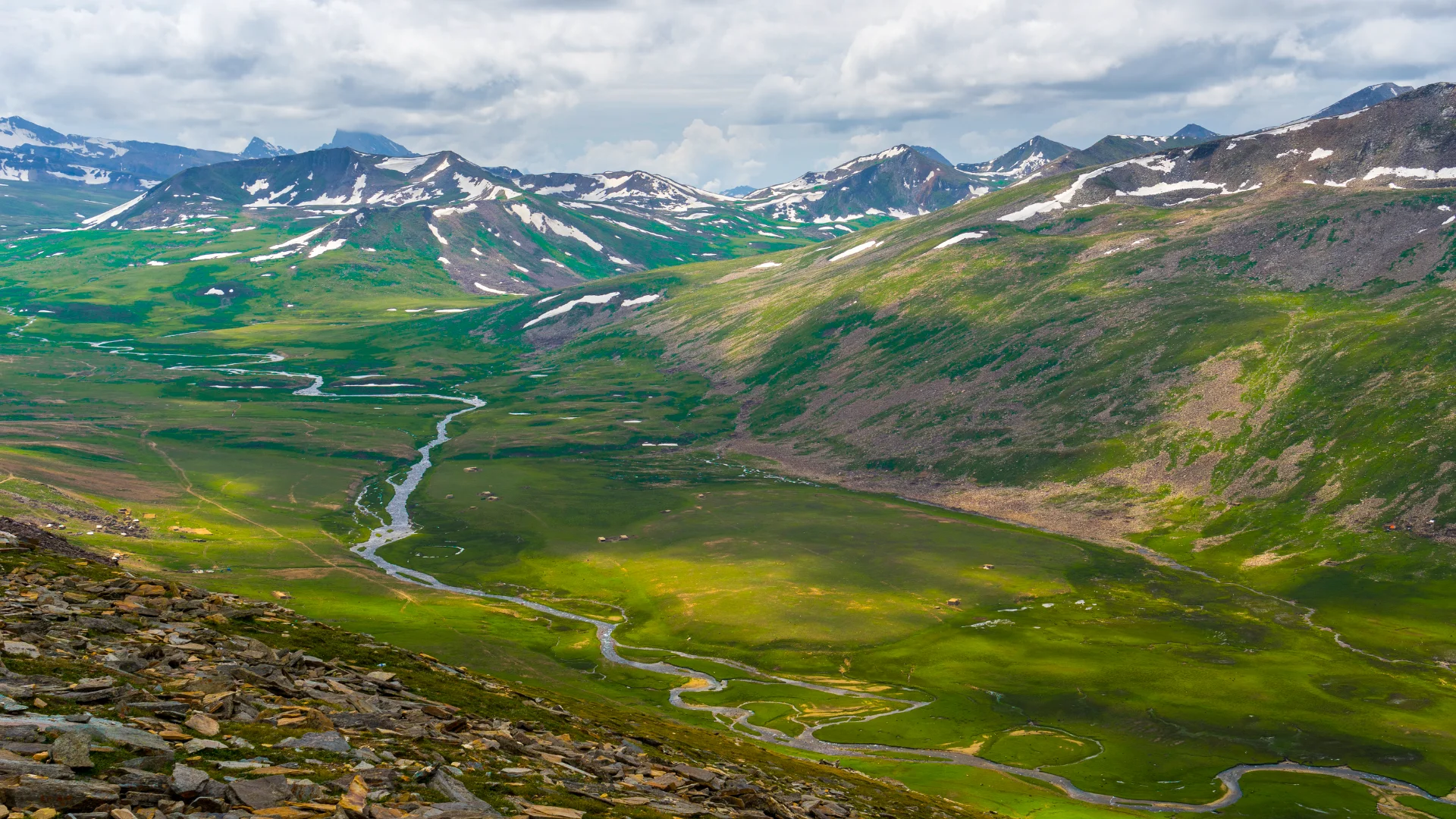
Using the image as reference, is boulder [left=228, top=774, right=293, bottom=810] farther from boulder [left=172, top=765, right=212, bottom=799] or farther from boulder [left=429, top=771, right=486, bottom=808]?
boulder [left=429, top=771, right=486, bottom=808]

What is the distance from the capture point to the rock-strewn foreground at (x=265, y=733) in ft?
80.2

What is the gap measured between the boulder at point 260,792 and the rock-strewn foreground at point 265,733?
2.1 inches

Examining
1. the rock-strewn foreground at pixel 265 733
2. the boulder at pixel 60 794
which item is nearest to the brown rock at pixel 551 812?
the rock-strewn foreground at pixel 265 733

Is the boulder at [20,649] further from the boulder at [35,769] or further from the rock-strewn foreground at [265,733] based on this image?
the boulder at [35,769]

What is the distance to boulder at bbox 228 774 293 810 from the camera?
24.5 m

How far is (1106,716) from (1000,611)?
4021 centimetres

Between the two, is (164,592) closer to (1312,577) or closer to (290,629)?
(290,629)

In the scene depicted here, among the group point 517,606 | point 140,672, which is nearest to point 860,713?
point 517,606

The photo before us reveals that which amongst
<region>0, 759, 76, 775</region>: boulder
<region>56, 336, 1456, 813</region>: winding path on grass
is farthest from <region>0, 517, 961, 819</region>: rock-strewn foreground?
<region>56, 336, 1456, 813</region>: winding path on grass

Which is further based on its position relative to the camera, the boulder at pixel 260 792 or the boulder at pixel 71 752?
the boulder at pixel 260 792

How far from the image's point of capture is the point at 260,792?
25.1m

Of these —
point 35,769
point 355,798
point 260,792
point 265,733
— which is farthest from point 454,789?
point 35,769

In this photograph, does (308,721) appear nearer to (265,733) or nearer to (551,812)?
(265,733)

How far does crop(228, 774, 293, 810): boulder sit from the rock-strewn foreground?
54mm
